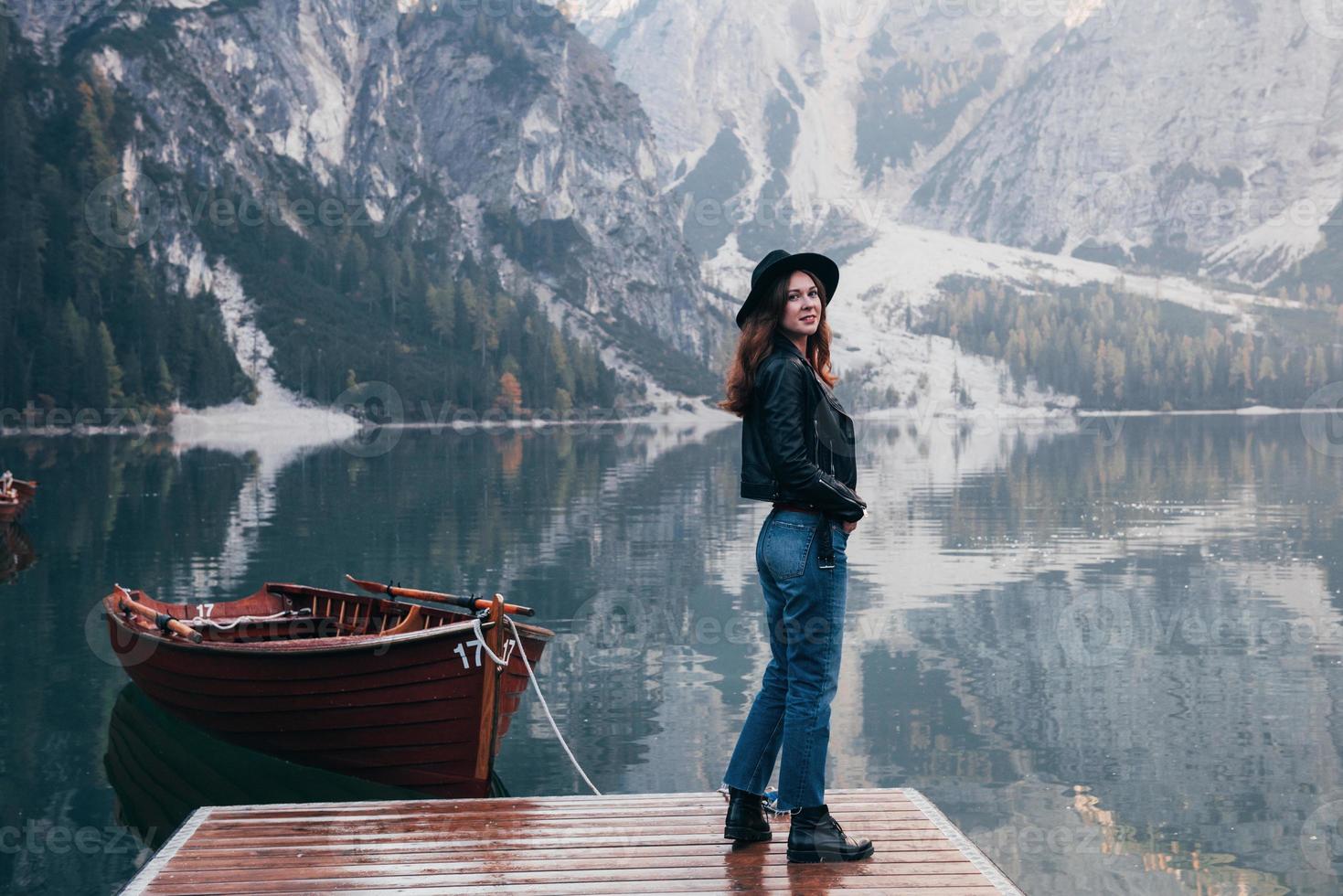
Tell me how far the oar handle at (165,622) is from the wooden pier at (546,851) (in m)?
5.60

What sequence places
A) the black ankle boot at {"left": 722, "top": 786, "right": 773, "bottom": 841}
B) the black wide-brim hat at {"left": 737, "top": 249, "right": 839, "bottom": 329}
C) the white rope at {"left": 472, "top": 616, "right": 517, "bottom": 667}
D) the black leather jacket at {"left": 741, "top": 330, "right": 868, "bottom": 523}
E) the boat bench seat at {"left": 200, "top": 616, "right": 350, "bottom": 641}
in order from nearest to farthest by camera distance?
1. the black leather jacket at {"left": 741, "top": 330, "right": 868, "bottom": 523}
2. the black wide-brim hat at {"left": 737, "top": 249, "right": 839, "bottom": 329}
3. the black ankle boot at {"left": 722, "top": 786, "right": 773, "bottom": 841}
4. the white rope at {"left": 472, "top": 616, "right": 517, "bottom": 667}
5. the boat bench seat at {"left": 200, "top": 616, "right": 350, "bottom": 641}

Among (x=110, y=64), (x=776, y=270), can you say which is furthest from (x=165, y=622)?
(x=110, y=64)

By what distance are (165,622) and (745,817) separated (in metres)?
9.18

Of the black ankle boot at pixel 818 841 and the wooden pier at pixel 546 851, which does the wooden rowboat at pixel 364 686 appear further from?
the black ankle boot at pixel 818 841

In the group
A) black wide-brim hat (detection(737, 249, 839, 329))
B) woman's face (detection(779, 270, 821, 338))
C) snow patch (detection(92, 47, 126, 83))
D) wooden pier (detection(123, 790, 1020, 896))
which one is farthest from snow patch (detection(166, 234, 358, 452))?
woman's face (detection(779, 270, 821, 338))

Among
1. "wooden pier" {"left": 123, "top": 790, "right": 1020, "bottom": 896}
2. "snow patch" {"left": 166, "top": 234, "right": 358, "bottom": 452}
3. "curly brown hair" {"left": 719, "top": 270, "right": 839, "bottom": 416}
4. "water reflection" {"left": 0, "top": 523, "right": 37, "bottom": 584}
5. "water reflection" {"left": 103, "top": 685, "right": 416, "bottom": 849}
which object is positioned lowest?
"water reflection" {"left": 103, "top": 685, "right": 416, "bottom": 849}

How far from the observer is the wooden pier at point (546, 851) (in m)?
7.21

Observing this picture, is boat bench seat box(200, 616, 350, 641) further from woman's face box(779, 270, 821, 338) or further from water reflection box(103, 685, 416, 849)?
woman's face box(779, 270, 821, 338)

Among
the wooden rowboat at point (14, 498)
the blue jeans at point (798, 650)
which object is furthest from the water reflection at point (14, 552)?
the blue jeans at point (798, 650)

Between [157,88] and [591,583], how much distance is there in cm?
17797

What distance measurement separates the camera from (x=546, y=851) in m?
7.84

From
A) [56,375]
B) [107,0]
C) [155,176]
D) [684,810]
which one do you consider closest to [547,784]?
[684,810]

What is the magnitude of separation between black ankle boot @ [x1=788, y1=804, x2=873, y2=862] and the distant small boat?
36.1 metres

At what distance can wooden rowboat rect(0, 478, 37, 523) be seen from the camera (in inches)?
1453
